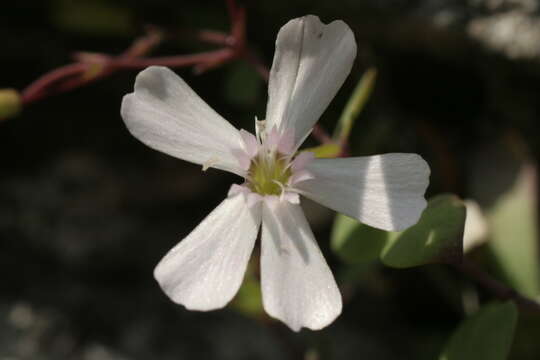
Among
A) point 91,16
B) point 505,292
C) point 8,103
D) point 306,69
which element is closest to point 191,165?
point 91,16

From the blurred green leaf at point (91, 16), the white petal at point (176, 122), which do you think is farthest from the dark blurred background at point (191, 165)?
the white petal at point (176, 122)

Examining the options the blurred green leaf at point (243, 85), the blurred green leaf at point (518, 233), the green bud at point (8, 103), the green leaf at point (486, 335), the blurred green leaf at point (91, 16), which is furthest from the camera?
the blurred green leaf at point (91, 16)

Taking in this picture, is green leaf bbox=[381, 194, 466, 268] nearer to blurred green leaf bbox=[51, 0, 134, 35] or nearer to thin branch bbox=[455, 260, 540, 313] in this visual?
thin branch bbox=[455, 260, 540, 313]

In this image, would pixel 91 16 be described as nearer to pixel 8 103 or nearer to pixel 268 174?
pixel 8 103

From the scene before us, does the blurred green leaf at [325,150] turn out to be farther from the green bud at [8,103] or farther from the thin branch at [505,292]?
the green bud at [8,103]

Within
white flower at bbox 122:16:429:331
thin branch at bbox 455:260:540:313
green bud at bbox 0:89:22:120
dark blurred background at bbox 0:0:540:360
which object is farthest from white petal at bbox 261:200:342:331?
green bud at bbox 0:89:22:120

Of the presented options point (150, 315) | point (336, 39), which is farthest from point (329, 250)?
point (336, 39)

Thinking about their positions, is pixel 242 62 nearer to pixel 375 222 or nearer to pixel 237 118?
pixel 237 118
